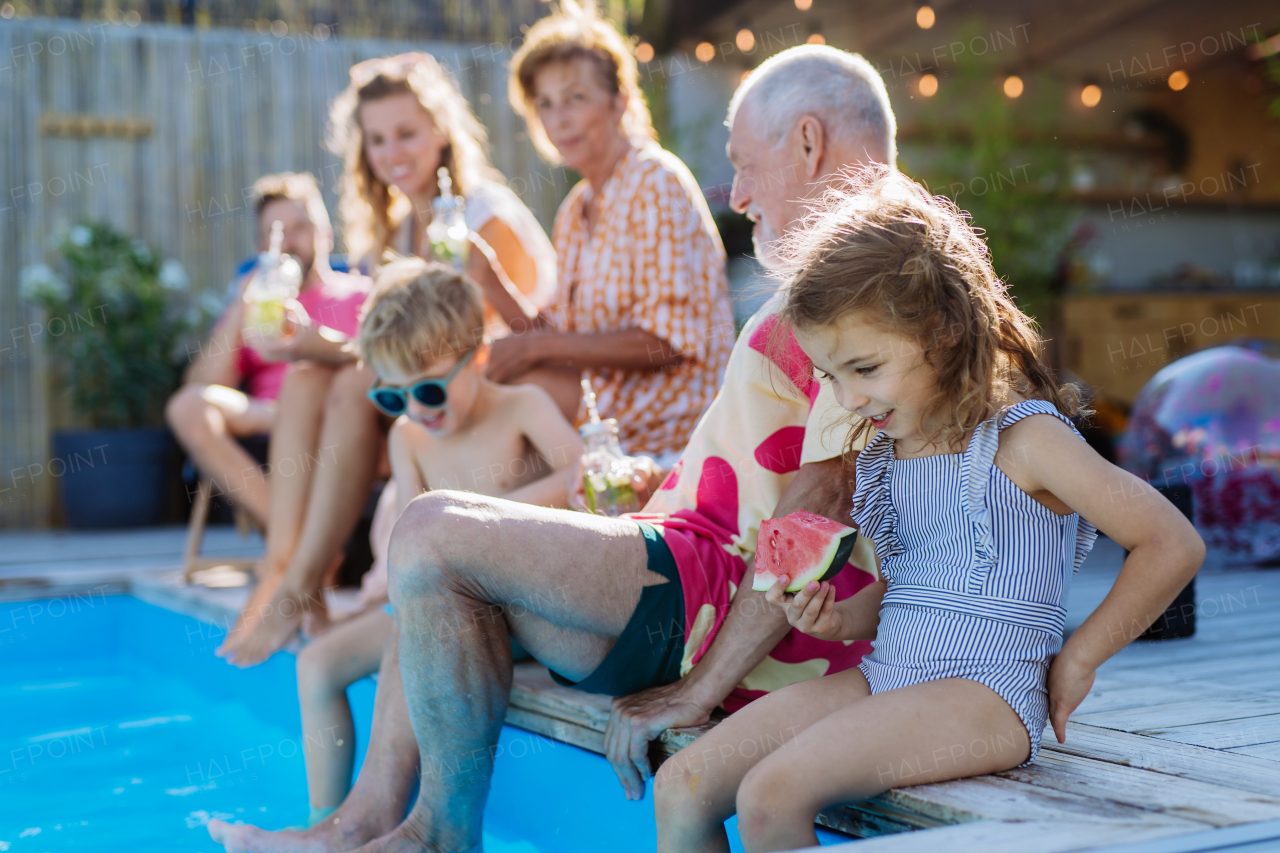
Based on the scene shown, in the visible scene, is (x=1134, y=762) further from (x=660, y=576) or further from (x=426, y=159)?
(x=426, y=159)

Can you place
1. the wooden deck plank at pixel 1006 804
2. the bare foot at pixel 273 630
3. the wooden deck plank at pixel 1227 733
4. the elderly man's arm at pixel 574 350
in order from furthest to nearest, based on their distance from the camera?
the bare foot at pixel 273 630 < the elderly man's arm at pixel 574 350 < the wooden deck plank at pixel 1227 733 < the wooden deck plank at pixel 1006 804

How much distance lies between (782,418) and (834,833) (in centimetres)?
67

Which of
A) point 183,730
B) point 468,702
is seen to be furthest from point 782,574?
point 183,730

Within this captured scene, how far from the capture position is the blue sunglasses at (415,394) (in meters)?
2.49

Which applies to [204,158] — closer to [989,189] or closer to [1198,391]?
[989,189]

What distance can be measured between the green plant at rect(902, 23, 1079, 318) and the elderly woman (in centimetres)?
488

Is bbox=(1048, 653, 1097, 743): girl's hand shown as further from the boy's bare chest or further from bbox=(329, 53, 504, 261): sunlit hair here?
bbox=(329, 53, 504, 261): sunlit hair

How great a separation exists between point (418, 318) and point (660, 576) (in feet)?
3.04

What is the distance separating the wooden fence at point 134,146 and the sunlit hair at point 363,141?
11.9 feet

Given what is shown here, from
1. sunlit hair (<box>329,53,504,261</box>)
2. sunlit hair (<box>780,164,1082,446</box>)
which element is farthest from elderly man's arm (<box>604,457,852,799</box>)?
sunlit hair (<box>329,53,504,261</box>)

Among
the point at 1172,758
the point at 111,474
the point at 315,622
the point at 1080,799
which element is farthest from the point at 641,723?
the point at 111,474

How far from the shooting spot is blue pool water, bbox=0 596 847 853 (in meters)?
2.33

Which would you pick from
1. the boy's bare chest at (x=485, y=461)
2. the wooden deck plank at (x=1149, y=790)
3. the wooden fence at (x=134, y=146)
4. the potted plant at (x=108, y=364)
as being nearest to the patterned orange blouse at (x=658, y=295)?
the boy's bare chest at (x=485, y=461)

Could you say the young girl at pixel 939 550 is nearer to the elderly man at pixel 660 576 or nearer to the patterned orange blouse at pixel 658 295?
the elderly man at pixel 660 576
